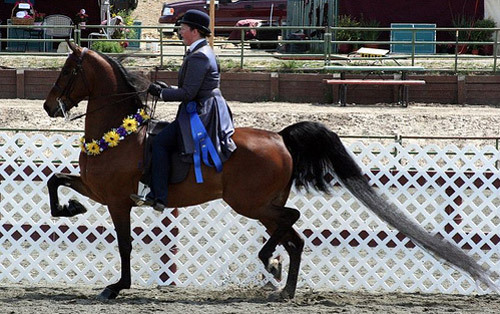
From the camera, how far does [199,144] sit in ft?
26.3

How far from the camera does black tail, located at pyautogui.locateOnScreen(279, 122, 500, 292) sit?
8.19m

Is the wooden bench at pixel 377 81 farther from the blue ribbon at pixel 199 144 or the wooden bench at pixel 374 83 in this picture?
the blue ribbon at pixel 199 144

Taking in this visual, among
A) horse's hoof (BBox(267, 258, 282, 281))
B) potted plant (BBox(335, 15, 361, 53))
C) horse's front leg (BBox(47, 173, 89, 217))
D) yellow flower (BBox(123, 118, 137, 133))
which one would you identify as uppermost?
potted plant (BBox(335, 15, 361, 53))

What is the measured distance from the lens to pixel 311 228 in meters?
8.94

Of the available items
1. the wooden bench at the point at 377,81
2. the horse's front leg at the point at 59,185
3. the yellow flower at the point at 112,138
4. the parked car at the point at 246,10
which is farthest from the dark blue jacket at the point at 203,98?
the parked car at the point at 246,10

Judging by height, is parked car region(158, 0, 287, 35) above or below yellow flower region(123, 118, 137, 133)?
above

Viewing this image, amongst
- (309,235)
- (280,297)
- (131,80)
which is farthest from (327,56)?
(280,297)

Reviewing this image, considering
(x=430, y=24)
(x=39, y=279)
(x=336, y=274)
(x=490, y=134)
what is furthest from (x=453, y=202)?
(x=430, y=24)

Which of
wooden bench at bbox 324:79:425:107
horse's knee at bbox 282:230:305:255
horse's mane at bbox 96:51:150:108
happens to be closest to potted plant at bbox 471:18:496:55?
wooden bench at bbox 324:79:425:107

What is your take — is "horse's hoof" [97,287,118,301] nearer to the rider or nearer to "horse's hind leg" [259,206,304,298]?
the rider

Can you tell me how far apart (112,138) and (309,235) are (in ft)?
6.52

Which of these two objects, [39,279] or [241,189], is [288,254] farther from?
[39,279]

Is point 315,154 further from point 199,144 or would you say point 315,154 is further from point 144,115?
point 144,115

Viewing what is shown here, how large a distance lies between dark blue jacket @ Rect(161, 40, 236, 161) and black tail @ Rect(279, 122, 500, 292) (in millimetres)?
574
